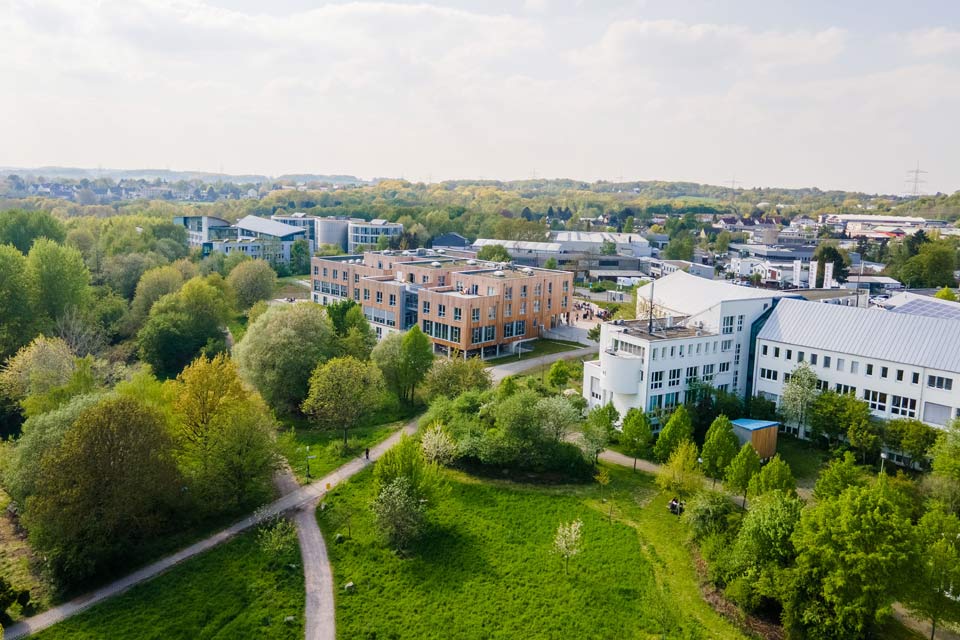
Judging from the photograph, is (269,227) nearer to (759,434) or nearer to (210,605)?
(759,434)

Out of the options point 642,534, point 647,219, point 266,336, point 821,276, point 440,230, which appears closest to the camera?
point 642,534

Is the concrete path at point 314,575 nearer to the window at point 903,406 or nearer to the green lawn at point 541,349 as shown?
the green lawn at point 541,349

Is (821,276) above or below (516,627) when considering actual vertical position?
above

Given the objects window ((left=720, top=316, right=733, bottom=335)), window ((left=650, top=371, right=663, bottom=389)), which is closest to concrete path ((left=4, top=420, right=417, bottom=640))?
window ((left=650, top=371, right=663, bottom=389))

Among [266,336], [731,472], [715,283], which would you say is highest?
[715,283]

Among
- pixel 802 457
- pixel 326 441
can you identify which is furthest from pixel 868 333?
pixel 326 441

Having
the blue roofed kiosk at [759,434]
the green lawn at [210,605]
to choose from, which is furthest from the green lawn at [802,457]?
the green lawn at [210,605]

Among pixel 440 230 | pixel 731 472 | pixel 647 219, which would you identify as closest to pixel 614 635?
pixel 731 472

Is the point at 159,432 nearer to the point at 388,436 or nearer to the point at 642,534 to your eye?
the point at 388,436
